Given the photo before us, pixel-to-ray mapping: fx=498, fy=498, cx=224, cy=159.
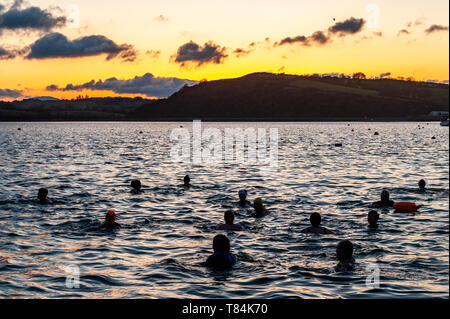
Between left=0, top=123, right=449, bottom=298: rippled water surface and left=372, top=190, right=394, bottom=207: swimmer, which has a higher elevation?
left=372, top=190, right=394, bottom=207: swimmer

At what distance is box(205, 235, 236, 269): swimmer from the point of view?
1411 centimetres

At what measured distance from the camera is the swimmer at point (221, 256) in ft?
46.3

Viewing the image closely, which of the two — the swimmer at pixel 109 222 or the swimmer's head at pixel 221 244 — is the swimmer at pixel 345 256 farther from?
the swimmer at pixel 109 222

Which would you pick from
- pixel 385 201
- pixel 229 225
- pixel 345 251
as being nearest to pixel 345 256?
pixel 345 251

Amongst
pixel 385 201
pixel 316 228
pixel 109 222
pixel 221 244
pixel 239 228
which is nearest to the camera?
pixel 221 244

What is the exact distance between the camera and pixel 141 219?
21.8 meters

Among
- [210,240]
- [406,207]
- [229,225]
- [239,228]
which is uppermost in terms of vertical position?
[406,207]

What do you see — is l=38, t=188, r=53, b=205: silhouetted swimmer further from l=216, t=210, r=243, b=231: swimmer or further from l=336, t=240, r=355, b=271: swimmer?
l=336, t=240, r=355, b=271: swimmer

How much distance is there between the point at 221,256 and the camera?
1416 centimetres

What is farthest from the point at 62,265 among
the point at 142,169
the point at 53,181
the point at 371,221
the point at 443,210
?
the point at 142,169

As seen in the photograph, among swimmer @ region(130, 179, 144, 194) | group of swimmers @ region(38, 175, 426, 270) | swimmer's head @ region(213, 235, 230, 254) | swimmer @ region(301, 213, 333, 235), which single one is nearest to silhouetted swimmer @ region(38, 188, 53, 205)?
group of swimmers @ region(38, 175, 426, 270)

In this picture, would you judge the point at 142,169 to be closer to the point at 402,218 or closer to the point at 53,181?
the point at 53,181

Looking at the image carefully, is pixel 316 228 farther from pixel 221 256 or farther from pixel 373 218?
pixel 221 256
